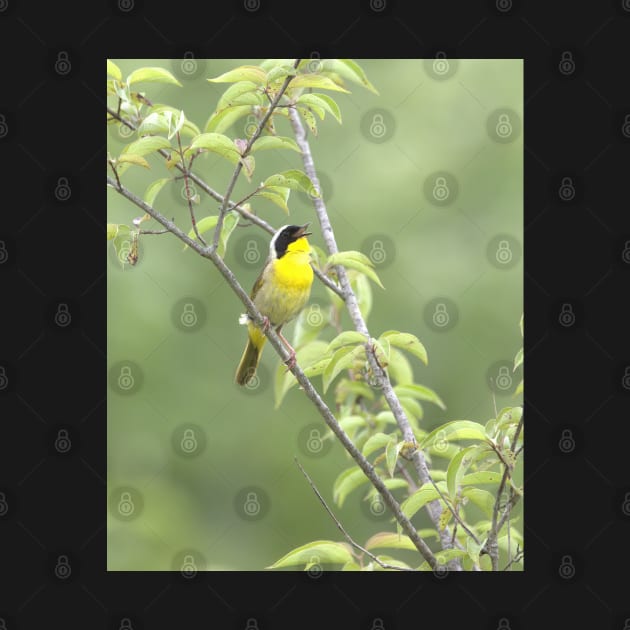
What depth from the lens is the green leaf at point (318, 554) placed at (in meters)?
3.18

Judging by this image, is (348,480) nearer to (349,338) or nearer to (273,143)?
(349,338)

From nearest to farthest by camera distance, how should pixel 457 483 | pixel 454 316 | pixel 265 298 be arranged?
pixel 457 483 < pixel 265 298 < pixel 454 316

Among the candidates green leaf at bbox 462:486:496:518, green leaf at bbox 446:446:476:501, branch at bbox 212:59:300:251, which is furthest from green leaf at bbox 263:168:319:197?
green leaf at bbox 462:486:496:518

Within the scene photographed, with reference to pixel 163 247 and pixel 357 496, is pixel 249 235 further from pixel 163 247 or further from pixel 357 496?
pixel 357 496

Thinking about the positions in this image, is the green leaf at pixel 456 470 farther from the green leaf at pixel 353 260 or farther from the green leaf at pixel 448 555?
the green leaf at pixel 353 260

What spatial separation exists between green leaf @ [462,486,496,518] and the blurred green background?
13.8ft

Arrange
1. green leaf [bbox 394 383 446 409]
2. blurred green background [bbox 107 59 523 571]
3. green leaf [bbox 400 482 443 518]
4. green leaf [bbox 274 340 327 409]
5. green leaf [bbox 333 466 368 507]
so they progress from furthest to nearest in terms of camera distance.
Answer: blurred green background [bbox 107 59 523 571]
green leaf [bbox 274 340 327 409]
green leaf [bbox 394 383 446 409]
green leaf [bbox 333 466 368 507]
green leaf [bbox 400 482 443 518]

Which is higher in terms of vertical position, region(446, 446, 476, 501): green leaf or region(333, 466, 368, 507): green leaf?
region(446, 446, 476, 501): green leaf

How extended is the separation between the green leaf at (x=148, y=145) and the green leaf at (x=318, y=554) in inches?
63.6

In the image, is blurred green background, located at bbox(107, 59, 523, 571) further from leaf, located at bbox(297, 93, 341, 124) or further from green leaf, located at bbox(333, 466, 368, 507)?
leaf, located at bbox(297, 93, 341, 124)

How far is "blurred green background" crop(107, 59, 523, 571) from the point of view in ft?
24.8
